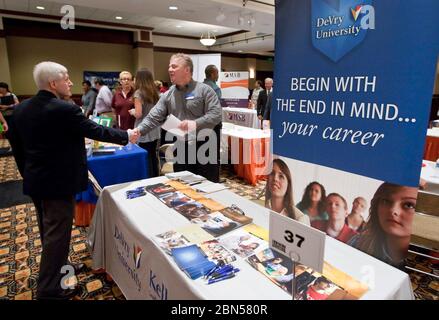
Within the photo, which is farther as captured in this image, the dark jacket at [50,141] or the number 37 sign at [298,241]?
the dark jacket at [50,141]

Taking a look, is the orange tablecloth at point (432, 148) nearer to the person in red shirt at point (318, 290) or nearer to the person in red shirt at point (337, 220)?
the person in red shirt at point (337, 220)

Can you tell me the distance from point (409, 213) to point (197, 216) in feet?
3.15

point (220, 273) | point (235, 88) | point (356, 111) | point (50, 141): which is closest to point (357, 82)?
point (356, 111)

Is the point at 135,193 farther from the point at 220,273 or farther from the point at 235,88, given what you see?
the point at 235,88

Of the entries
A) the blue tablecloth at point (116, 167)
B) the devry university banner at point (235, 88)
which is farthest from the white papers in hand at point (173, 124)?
the devry university banner at point (235, 88)

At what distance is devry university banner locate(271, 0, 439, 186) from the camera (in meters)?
1.07

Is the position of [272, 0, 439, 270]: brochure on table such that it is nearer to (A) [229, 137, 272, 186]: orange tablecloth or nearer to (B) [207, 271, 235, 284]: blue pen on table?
(B) [207, 271, 235, 284]: blue pen on table

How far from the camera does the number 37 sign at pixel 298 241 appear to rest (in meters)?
0.84

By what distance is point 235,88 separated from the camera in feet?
25.6

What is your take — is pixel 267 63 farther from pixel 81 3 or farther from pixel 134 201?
pixel 134 201

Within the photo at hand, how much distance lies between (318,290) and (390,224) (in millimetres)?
624

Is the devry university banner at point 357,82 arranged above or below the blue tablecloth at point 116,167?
above

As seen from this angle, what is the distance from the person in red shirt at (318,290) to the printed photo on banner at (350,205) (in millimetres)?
542
